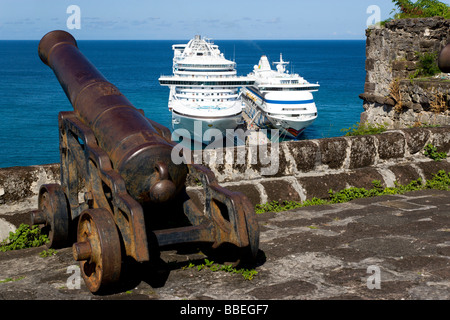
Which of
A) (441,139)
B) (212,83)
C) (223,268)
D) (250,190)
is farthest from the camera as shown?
(212,83)

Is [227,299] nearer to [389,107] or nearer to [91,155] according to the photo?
[91,155]

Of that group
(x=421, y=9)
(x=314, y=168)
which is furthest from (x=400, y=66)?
(x=314, y=168)

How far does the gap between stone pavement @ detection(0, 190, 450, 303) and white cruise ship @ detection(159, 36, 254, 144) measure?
37507mm

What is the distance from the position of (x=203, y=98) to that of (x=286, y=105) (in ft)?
23.6

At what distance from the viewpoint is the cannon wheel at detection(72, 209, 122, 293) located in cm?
303

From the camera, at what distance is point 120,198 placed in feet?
10.2

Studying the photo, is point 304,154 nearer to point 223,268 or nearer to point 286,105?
point 223,268

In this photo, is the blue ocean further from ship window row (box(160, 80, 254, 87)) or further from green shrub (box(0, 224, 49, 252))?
green shrub (box(0, 224, 49, 252))

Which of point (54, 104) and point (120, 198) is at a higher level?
point (120, 198)

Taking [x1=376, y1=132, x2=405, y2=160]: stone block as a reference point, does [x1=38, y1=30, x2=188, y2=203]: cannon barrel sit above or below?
above

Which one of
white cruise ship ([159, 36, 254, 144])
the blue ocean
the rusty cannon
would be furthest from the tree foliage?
white cruise ship ([159, 36, 254, 144])

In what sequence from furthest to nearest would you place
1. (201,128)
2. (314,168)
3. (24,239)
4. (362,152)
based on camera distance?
(201,128)
(362,152)
(314,168)
(24,239)
